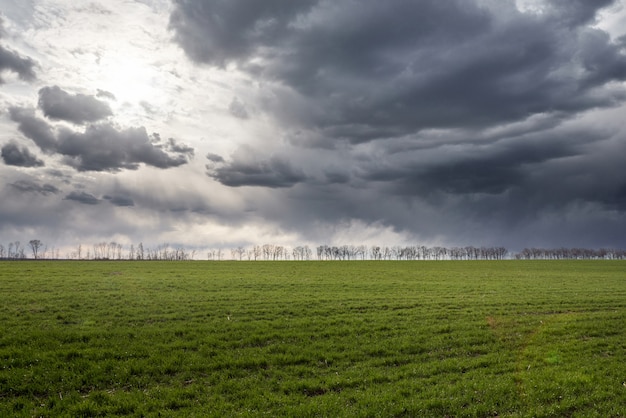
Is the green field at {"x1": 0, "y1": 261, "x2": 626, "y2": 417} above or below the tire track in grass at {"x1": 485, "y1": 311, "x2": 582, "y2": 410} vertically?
above

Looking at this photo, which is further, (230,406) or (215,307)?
(215,307)

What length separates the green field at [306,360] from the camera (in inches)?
522

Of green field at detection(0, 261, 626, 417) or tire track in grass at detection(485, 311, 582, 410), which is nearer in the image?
green field at detection(0, 261, 626, 417)

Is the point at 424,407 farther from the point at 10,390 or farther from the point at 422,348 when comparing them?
the point at 10,390

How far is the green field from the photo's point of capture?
13266 millimetres

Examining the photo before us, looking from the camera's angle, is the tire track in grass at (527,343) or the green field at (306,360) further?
the tire track in grass at (527,343)

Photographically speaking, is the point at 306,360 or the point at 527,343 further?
the point at 527,343

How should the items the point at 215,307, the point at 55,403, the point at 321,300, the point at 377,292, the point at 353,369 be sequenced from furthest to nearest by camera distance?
the point at 377,292, the point at 321,300, the point at 215,307, the point at 353,369, the point at 55,403

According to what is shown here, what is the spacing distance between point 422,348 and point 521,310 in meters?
17.2

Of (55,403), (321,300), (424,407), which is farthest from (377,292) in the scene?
(55,403)

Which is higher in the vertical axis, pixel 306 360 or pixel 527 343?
pixel 306 360

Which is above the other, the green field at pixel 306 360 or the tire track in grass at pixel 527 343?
the green field at pixel 306 360

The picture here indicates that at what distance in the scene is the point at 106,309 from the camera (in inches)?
1160

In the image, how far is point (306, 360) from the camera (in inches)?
707
